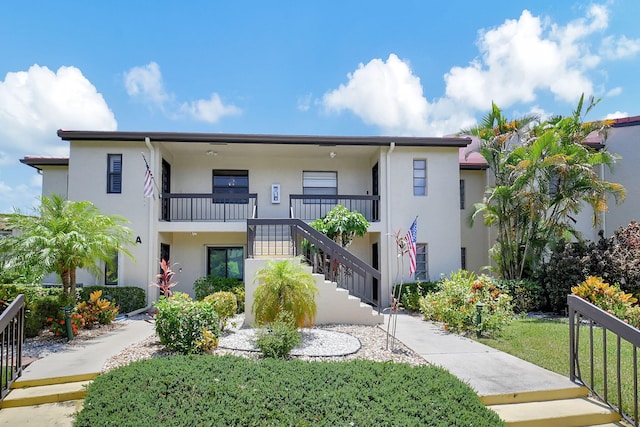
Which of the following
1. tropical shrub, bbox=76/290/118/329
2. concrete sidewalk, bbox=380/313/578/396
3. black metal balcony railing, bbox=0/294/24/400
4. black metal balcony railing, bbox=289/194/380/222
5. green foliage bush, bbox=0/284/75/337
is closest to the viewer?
black metal balcony railing, bbox=0/294/24/400

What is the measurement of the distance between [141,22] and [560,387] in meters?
13.3

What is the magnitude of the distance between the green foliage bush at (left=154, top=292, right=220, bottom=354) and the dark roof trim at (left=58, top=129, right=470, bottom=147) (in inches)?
307

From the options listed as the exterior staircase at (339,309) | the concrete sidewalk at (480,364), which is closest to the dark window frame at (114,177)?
the exterior staircase at (339,309)

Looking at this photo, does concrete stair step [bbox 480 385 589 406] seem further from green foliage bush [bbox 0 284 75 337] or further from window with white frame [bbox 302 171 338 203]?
window with white frame [bbox 302 171 338 203]

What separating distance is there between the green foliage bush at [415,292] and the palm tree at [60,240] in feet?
30.1

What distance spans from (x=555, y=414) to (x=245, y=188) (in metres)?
13.2

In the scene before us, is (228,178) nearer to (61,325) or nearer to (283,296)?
(61,325)

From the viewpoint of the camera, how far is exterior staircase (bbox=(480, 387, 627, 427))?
511 centimetres

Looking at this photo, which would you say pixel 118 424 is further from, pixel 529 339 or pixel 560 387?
pixel 529 339

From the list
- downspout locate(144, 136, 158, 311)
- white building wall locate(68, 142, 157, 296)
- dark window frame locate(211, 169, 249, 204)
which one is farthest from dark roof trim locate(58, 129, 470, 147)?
dark window frame locate(211, 169, 249, 204)

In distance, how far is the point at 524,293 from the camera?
12.9 meters

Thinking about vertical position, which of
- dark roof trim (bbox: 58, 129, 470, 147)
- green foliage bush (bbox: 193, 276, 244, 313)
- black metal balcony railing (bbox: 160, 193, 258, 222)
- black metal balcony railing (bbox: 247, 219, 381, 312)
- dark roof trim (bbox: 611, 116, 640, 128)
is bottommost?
green foliage bush (bbox: 193, 276, 244, 313)

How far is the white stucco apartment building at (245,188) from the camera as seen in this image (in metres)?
13.6

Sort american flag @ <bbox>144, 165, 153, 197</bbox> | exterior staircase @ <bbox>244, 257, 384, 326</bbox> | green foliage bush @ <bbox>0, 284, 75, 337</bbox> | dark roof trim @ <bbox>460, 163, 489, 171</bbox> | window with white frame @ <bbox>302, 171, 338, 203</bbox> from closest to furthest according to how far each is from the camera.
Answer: green foliage bush @ <bbox>0, 284, 75, 337</bbox> < exterior staircase @ <bbox>244, 257, 384, 326</bbox> < american flag @ <bbox>144, 165, 153, 197</bbox> < window with white frame @ <bbox>302, 171, 338, 203</bbox> < dark roof trim @ <bbox>460, 163, 489, 171</bbox>
